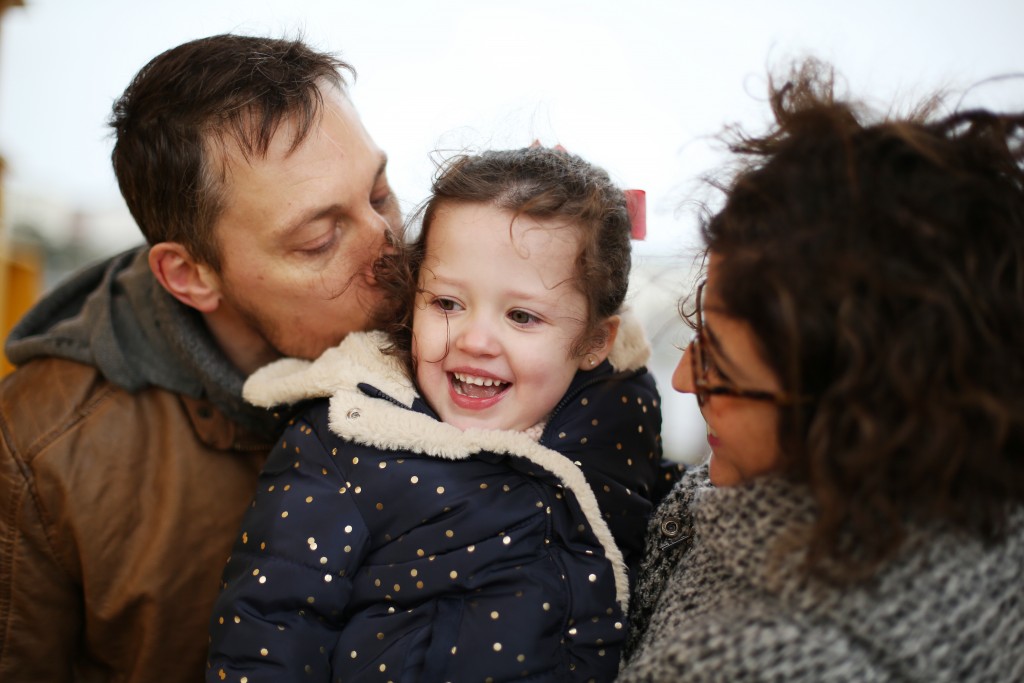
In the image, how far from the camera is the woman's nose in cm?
135

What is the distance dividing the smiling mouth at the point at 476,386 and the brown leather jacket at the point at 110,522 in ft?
2.40

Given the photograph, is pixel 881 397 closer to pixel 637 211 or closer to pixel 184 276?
pixel 637 211

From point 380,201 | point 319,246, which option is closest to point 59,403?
point 319,246

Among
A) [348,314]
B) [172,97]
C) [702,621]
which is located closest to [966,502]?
[702,621]

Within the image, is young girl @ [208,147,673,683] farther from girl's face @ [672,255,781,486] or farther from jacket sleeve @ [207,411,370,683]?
girl's face @ [672,255,781,486]

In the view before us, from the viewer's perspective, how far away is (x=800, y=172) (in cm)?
107

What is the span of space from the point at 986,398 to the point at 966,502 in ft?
0.47

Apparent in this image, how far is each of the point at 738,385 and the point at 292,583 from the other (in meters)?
0.84

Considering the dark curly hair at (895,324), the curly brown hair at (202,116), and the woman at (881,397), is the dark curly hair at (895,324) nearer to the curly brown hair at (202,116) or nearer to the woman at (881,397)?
the woman at (881,397)

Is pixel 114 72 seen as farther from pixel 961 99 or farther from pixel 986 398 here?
pixel 986 398

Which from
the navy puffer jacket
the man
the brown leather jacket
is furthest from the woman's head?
the brown leather jacket

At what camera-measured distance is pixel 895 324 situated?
0.98m

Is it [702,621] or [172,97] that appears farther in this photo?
[172,97]

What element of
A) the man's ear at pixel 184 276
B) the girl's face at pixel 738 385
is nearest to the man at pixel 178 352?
the man's ear at pixel 184 276
